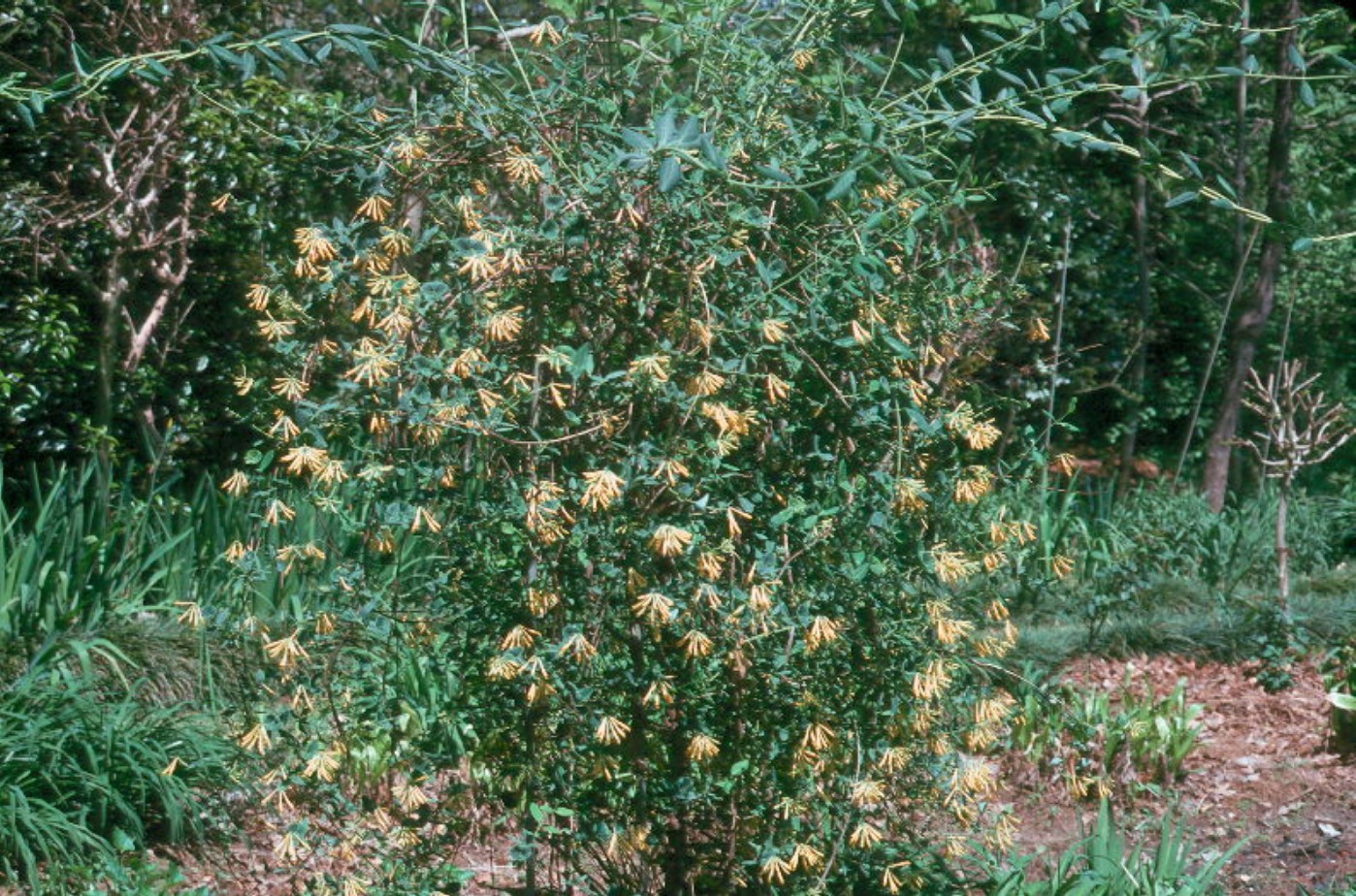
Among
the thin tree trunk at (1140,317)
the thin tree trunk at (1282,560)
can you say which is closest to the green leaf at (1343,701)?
the thin tree trunk at (1282,560)

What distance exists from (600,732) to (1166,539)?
6.20 m

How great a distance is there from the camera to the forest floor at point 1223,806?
4496mm

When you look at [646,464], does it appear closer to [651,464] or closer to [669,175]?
[651,464]

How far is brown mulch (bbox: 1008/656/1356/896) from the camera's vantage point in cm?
474

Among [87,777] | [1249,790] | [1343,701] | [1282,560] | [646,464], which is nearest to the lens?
[646,464]

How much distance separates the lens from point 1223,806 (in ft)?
17.6

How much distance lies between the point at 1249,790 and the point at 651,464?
3.59 m

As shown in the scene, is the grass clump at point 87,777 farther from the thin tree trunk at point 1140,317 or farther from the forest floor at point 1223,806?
the thin tree trunk at point 1140,317

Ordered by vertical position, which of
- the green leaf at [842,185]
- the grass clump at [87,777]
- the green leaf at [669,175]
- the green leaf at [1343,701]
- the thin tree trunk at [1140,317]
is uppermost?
the green leaf at [669,175]

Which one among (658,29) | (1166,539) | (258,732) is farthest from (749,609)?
(1166,539)

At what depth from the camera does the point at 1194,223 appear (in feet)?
40.7

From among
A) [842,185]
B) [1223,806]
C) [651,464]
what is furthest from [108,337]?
[842,185]

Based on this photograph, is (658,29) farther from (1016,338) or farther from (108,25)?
(1016,338)

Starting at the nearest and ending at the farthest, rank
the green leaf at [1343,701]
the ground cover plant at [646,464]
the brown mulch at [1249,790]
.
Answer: the ground cover plant at [646,464] → the brown mulch at [1249,790] → the green leaf at [1343,701]
